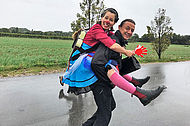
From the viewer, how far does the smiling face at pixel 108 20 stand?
2277 mm

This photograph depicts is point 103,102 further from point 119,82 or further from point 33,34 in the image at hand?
point 33,34

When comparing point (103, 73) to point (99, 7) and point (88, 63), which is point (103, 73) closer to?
point (88, 63)

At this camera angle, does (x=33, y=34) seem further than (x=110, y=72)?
Yes

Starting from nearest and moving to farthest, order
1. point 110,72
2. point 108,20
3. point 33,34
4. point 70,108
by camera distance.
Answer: point 110,72
point 108,20
point 70,108
point 33,34

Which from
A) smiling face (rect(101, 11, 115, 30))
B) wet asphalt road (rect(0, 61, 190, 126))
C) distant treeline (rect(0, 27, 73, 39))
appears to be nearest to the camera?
smiling face (rect(101, 11, 115, 30))

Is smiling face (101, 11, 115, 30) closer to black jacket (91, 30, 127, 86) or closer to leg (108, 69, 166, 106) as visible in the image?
black jacket (91, 30, 127, 86)

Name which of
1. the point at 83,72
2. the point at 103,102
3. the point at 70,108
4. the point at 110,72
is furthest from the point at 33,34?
the point at 110,72

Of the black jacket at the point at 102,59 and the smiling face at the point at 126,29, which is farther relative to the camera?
the smiling face at the point at 126,29

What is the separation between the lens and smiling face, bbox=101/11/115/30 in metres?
2.28

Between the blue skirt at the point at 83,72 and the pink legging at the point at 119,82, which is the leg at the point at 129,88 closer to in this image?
the pink legging at the point at 119,82

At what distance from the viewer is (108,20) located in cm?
229

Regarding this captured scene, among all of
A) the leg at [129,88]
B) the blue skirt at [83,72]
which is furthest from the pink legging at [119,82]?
the blue skirt at [83,72]

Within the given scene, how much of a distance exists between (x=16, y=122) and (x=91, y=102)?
173 centimetres

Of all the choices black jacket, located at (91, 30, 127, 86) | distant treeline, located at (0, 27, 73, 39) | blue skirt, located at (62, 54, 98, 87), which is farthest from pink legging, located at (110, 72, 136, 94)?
distant treeline, located at (0, 27, 73, 39)
